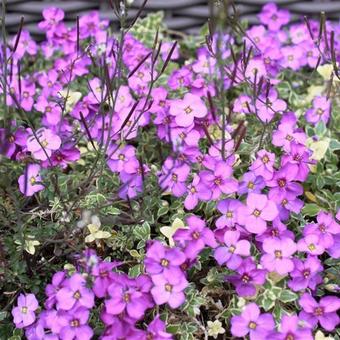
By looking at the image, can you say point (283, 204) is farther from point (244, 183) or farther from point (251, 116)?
point (251, 116)

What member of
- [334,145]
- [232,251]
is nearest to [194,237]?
[232,251]

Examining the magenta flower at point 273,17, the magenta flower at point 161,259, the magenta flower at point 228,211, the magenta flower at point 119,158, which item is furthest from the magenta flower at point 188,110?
the magenta flower at point 273,17

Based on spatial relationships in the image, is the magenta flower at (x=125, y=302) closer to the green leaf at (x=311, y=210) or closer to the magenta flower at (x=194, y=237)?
the magenta flower at (x=194, y=237)

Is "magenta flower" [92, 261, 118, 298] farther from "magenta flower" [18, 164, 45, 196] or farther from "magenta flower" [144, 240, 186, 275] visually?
"magenta flower" [18, 164, 45, 196]

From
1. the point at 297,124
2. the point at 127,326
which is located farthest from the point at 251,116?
the point at 127,326

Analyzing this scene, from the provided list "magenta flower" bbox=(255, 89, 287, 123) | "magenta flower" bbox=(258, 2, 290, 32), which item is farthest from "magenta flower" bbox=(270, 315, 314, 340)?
"magenta flower" bbox=(258, 2, 290, 32)

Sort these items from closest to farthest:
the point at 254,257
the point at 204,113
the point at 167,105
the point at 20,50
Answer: the point at 254,257, the point at 204,113, the point at 167,105, the point at 20,50

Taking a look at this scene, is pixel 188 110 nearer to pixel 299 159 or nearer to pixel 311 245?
pixel 299 159
